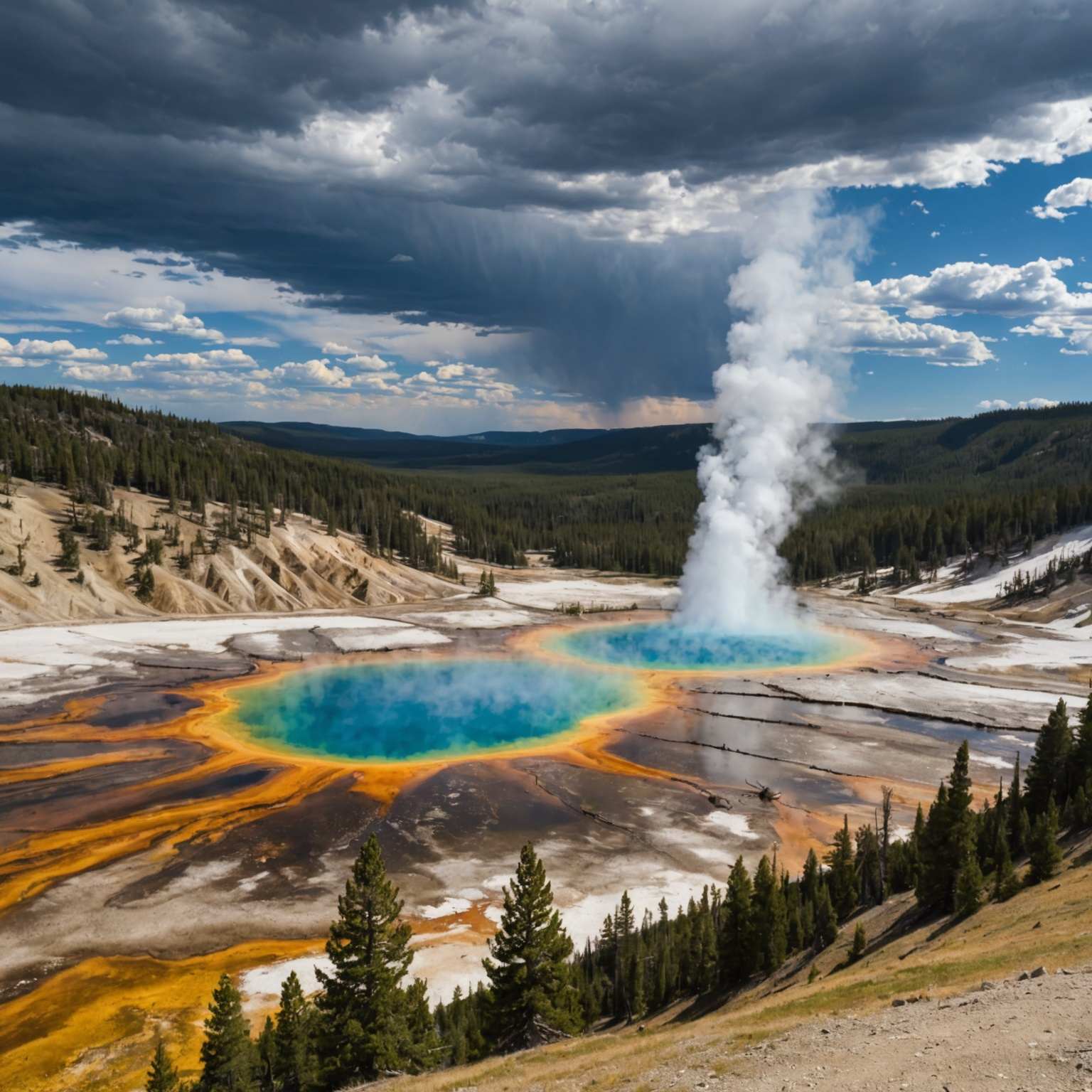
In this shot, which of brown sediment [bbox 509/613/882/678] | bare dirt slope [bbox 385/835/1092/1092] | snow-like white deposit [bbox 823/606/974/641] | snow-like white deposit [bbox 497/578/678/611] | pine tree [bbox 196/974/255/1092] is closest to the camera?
bare dirt slope [bbox 385/835/1092/1092]

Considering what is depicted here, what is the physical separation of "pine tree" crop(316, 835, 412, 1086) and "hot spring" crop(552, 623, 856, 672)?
62.5 metres

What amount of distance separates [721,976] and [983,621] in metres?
100

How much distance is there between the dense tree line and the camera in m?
22.7

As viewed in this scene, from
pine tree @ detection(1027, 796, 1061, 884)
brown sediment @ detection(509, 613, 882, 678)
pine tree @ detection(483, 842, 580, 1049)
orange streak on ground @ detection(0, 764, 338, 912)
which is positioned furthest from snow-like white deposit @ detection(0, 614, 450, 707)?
pine tree @ detection(1027, 796, 1061, 884)

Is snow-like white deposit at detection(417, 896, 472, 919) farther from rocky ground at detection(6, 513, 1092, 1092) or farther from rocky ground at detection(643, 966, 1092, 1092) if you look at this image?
rocky ground at detection(643, 966, 1092, 1092)

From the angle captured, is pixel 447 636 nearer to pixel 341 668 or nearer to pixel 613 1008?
pixel 341 668

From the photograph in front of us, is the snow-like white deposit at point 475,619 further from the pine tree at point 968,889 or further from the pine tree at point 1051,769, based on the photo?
the pine tree at point 968,889

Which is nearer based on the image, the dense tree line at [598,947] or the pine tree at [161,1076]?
the pine tree at [161,1076]

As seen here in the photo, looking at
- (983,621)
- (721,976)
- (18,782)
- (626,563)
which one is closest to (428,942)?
(721,976)

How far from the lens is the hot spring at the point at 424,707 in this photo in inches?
2349

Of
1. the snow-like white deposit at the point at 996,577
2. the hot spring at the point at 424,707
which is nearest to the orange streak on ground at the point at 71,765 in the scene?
the hot spring at the point at 424,707

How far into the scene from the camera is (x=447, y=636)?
102 meters

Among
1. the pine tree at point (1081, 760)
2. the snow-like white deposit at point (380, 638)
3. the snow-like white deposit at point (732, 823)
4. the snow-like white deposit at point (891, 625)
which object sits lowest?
the snow-like white deposit at point (732, 823)

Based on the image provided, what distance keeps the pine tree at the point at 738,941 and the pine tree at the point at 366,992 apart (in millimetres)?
13271
